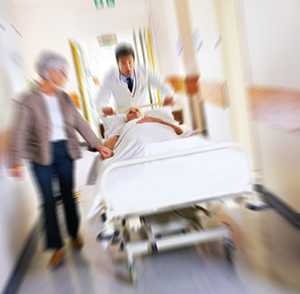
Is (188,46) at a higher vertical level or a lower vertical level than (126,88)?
higher

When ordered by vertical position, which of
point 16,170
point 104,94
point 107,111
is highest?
point 104,94

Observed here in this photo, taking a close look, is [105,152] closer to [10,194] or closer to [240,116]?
[10,194]

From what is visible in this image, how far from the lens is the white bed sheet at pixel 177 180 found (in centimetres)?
212

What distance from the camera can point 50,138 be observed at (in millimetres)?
2785

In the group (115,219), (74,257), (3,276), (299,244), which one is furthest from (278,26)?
(3,276)

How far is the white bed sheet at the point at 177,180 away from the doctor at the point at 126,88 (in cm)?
182

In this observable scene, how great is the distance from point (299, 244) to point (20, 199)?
86.1 inches

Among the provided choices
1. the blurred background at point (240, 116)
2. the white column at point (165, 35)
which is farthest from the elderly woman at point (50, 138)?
the white column at point (165, 35)

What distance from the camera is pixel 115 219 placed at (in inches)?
86.9

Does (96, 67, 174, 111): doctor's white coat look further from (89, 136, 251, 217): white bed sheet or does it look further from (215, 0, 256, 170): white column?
(89, 136, 251, 217): white bed sheet

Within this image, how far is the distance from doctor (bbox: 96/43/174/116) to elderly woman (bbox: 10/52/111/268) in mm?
1008

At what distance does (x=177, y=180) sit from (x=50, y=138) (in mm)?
1090

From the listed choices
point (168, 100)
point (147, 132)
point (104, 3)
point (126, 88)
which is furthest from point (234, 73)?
point (104, 3)

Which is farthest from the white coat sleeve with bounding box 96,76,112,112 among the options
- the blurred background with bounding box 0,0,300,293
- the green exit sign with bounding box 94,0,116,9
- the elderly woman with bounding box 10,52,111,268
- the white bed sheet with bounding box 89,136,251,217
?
the green exit sign with bounding box 94,0,116,9
